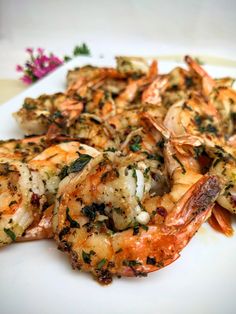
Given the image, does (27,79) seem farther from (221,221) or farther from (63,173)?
(221,221)


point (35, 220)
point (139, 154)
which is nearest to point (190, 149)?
point (139, 154)

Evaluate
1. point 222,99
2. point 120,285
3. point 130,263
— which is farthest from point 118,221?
point 222,99

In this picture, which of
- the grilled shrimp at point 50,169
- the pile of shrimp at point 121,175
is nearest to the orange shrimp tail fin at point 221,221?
the pile of shrimp at point 121,175

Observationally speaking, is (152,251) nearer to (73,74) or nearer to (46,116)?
(46,116)

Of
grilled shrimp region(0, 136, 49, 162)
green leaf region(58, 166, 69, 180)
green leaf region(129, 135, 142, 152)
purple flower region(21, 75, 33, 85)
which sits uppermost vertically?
green leaf region(129, 135, 142, 152)

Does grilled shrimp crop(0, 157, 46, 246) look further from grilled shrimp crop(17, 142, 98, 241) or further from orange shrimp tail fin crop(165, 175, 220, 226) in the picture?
orange shrimp tail fin crop(165, 175, 220, 226)

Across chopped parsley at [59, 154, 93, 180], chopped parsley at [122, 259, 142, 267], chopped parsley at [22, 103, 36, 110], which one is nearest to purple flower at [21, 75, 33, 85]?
chopped parsley at [22, 103, 36, 110]

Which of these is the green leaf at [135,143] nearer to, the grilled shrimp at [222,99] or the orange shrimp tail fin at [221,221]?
the orange shrimp tail fin at [221,221]
